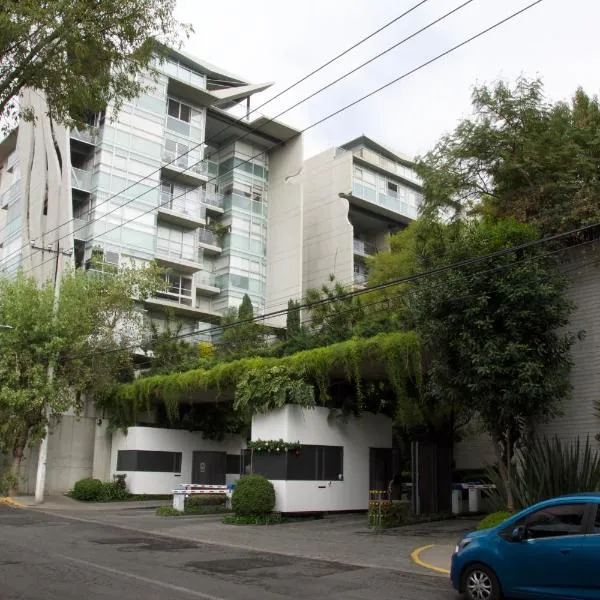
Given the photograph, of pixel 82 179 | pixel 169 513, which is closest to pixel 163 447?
pixel 169 513

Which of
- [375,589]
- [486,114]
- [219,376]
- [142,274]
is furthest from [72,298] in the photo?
[375,589]

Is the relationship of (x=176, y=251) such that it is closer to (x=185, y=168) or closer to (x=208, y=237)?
(x=208, y=237)

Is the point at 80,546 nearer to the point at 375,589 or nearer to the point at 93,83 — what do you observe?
the point at 375,589

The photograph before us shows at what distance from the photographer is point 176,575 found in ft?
34.3

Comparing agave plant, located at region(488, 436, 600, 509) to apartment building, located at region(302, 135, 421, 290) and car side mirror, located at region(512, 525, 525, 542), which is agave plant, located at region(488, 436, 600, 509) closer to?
car side mirror, located at region(512, 525, 525, 542)

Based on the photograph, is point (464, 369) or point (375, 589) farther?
point (464, 369)

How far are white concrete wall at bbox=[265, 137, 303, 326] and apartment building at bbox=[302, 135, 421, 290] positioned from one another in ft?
10.8

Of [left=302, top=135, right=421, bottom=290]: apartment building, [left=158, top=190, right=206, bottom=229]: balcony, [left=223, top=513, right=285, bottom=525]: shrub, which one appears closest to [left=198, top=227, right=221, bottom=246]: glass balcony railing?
[left=158, top=190, right=206, bottom=229]: balcony

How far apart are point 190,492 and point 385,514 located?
8.19m

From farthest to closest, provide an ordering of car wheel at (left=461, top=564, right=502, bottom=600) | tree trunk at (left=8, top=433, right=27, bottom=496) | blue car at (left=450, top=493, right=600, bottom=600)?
tree trunk at (left=8, top=433, right=27, bottom=496) → car wheel at (left=461, top=564, right=502, bottom=600) → blue car at (left=450, top=493, right=600, bottom=600)

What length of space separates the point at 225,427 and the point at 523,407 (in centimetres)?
2047

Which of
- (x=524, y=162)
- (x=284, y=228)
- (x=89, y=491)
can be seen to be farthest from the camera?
(x=284, y=228)

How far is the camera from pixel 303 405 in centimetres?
2191

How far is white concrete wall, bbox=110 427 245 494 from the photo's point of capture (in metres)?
30.8
